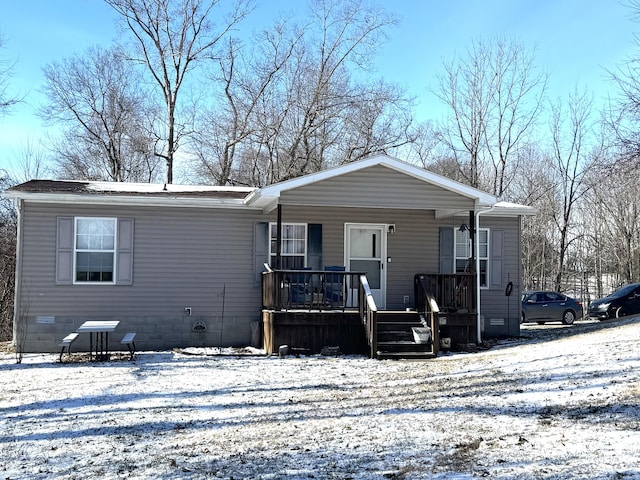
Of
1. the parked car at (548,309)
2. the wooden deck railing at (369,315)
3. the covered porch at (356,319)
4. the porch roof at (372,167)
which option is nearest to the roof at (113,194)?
the porch roof at (372,167)

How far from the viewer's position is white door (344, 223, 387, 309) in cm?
1410

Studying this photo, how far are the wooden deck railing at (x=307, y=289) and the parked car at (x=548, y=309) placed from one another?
10.8 meters

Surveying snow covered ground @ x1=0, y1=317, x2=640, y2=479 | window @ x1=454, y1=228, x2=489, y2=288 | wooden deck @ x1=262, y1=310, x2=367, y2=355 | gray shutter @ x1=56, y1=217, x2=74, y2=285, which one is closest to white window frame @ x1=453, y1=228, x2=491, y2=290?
window @ x1=454, y1=228, x2=489, y2=288

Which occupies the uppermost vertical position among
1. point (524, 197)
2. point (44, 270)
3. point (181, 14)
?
point (181, 14)

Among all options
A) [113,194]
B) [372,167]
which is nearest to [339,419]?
[372,167]

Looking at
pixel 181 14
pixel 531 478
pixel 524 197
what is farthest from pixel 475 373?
pixel 524 197

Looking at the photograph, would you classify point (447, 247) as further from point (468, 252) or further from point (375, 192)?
point (375, 192)

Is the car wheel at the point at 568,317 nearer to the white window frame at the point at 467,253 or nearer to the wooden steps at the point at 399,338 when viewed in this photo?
the white window frame at the point at 467,253

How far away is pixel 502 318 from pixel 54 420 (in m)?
10.7

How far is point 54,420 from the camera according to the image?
6789 millimetres

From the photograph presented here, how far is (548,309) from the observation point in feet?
70.6

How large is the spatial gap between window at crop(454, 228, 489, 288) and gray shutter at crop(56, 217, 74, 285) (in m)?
8.37

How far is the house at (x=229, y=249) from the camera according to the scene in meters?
12.2

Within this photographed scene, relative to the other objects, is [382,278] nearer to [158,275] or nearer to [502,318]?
[502,318]
